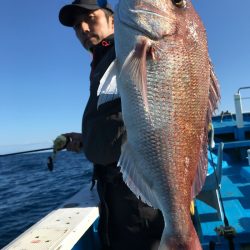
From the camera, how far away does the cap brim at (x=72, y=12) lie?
222 centimetres

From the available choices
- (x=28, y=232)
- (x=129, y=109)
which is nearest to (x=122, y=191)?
(x=129, y=109)

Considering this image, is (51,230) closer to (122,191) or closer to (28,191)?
(122,191)

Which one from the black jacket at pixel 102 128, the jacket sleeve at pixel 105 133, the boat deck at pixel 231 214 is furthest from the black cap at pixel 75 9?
the boat deck at pixel 231 214

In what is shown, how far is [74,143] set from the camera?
2.48m

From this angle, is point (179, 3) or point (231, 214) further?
point (231, 214)

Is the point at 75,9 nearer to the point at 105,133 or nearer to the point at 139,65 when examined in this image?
the point at 105,133

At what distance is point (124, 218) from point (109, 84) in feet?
3.22

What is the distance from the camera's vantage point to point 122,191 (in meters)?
2.11

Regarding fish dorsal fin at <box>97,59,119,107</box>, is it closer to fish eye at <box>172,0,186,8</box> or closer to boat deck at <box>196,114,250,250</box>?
fish eye at <box>172,0,186,8</box>

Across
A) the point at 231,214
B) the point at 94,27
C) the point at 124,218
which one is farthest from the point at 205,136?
the point at 231,214

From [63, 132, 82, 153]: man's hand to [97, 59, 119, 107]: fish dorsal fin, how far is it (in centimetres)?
95

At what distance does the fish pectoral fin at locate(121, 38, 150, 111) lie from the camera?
1.40 meters

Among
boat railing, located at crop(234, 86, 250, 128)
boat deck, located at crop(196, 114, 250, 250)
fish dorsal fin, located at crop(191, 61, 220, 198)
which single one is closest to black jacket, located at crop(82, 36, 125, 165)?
fish dorsal fin, located at crop(191, 61, 220, 198)

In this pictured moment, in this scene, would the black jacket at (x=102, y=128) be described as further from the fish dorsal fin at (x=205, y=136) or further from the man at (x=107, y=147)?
the fish dorsal fin at (x=205, y=136)
